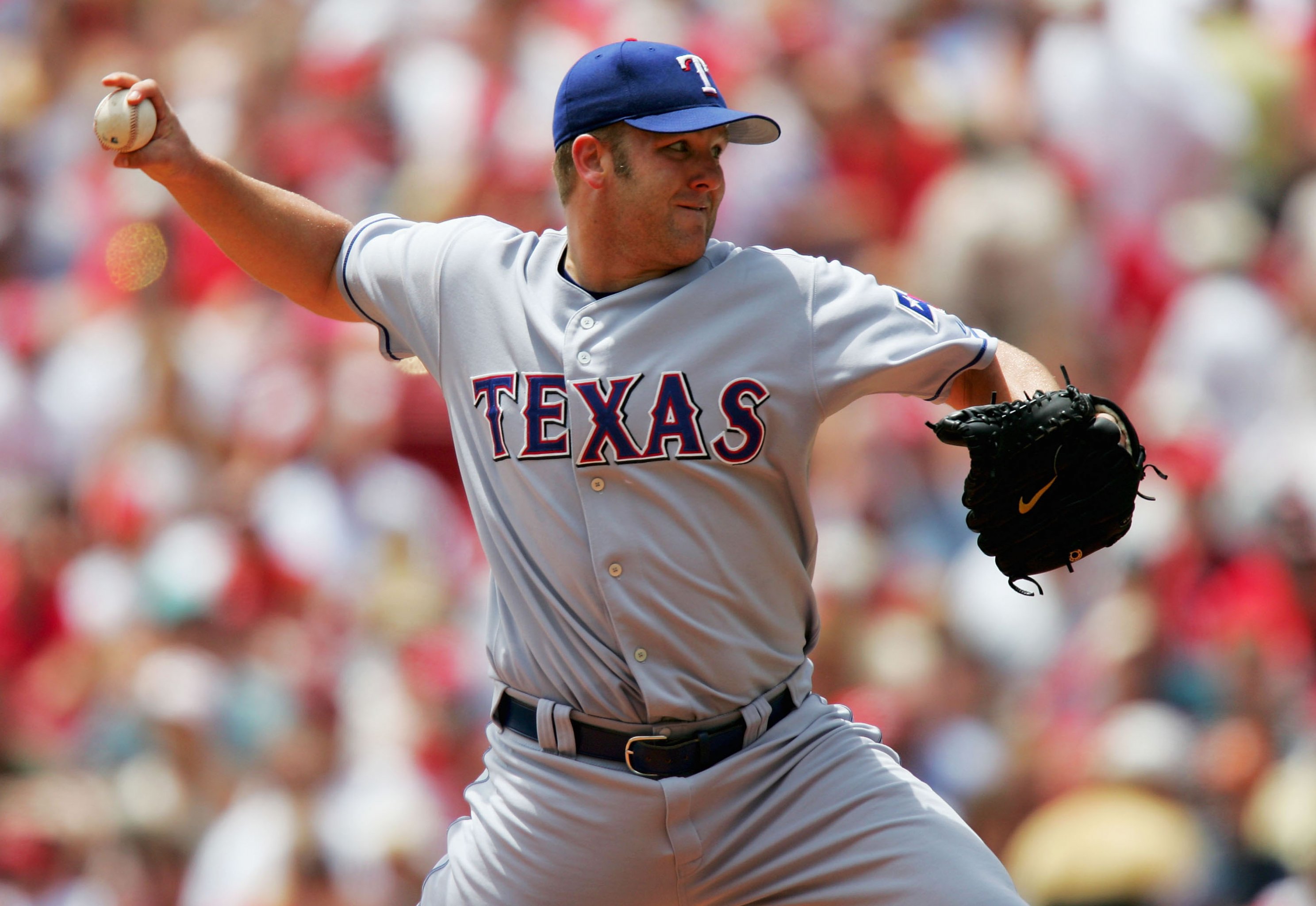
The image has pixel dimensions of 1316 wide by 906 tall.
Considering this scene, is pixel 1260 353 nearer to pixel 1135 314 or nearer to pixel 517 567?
pixel 1135 314

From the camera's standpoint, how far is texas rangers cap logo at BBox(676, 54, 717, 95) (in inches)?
126

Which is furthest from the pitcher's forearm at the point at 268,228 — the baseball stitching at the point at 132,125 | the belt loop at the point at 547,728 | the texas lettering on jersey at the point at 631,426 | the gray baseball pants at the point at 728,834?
the gray baseball pants at the point at 728,834

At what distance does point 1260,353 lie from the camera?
635 cm

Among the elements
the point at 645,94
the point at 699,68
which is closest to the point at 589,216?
the point at 645,94

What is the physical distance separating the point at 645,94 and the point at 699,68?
0.47ft

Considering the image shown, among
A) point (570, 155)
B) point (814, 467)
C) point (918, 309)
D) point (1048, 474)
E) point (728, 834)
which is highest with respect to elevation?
point (570, 155)

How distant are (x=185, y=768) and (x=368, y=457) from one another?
1445 mm

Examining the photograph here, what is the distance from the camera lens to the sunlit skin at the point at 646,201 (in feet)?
10.4

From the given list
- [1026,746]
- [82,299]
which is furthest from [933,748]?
[82,299]

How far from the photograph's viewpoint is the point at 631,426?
3.06m

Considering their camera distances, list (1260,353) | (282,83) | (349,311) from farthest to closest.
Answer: (282,83) < (1260,353) < (349,311)

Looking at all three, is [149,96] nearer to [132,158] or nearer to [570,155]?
[132,158]

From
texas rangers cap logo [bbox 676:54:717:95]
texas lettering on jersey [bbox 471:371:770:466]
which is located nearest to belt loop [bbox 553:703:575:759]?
texas lettering on jersey [bbox 471:371:770:466]

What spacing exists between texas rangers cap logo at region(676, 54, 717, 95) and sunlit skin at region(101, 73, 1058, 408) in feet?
0.31
